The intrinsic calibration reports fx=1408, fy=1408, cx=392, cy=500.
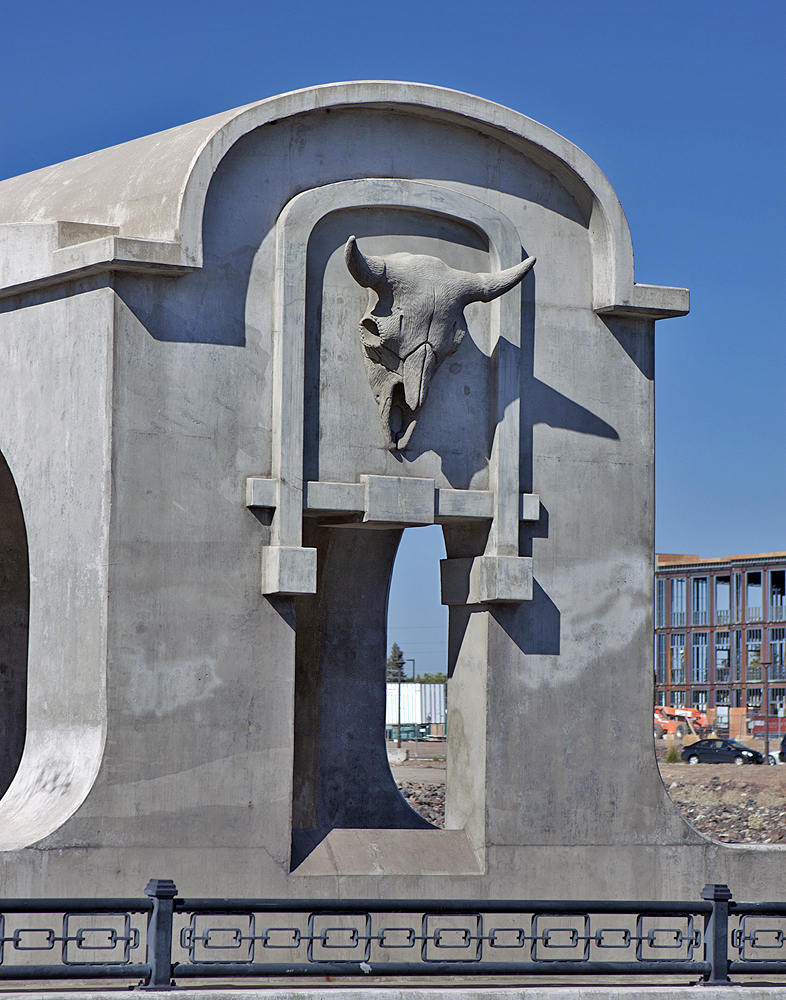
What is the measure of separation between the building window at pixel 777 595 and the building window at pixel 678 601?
6428mm

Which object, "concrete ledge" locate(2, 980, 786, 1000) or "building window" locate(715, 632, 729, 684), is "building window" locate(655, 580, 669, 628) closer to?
"building window" locate(715, 632, 729, 684)

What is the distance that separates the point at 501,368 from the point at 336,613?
182 inches

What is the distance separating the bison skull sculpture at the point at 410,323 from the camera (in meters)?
11.6

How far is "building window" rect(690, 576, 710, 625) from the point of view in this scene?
8331 centimetres

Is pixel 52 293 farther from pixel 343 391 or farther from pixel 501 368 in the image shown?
pixel 501 368

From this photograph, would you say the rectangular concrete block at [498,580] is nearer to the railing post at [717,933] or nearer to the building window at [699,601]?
the railing post at [717,933]

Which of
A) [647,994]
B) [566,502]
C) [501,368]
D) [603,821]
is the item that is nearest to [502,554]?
[566,502]

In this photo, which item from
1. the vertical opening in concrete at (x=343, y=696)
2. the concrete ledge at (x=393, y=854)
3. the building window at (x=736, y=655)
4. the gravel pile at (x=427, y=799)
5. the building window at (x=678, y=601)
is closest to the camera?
the concrete ledge at (x=393, y=854)

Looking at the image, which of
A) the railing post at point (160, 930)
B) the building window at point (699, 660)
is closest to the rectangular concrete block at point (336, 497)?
the railing post at point (160, 930)

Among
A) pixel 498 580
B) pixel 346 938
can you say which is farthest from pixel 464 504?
pixel 346 938

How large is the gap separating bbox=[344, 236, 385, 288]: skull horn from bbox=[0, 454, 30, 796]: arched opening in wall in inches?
192

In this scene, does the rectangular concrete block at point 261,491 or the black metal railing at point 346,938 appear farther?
the rectangular concrete block at point 261,491

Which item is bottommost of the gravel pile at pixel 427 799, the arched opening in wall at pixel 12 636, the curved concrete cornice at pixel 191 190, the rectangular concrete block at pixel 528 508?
the gravel pile at pixel 427 799

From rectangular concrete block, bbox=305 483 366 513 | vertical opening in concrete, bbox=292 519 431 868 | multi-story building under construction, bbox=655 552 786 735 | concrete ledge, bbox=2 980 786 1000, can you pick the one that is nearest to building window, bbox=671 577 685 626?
multi-story building under construction, bbox=655 552 786 735
